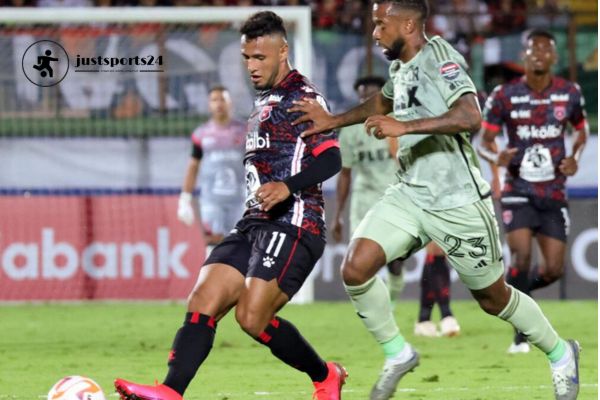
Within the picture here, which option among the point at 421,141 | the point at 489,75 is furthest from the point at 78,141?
the point at 421,141

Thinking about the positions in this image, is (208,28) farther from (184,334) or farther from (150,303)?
(184,334)

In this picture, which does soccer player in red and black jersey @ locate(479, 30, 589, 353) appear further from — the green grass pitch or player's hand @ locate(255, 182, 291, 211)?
player's hand @ locate(255, 182, 291, 211)

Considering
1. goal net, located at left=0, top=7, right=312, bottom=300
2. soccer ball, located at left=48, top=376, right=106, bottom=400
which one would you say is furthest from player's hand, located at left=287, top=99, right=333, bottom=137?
goal net, located at left=0, top=7, right=312, bottom=300

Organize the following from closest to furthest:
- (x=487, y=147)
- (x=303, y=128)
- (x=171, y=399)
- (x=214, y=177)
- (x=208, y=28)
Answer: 1. (x=171, y=399)
2. (x=303, y=128)
3. (x=487, y=147)
4. (x=214, y=177)
5. (x=208, y=28)

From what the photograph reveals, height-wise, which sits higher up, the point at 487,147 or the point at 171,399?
the point at 487,147

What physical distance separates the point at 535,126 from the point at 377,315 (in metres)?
3.67

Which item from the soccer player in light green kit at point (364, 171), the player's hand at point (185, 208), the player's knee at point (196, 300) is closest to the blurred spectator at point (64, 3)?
the player's hand at point (185, 208)

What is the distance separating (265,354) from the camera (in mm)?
10258

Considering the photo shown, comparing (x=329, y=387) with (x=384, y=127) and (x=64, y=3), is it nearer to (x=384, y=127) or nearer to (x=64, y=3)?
(x=384, y=127)

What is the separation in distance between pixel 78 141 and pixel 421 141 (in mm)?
10009

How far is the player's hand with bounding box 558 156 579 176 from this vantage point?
10.2 meters

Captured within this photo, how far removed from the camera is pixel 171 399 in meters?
6.19

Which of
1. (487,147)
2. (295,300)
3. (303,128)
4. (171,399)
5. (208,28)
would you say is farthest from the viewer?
(208,28)

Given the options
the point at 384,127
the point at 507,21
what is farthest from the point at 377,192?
the point at 507,21
